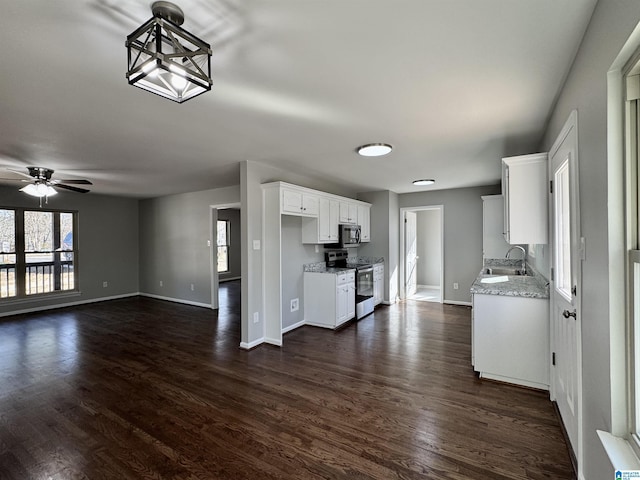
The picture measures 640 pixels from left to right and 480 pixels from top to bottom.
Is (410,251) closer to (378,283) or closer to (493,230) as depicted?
(378,283)

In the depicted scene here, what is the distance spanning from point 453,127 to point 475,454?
2566 millimetres

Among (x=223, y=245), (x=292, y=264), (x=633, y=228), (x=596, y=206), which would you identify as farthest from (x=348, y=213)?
(x=223, y=245)

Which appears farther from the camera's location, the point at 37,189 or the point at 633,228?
the point at 37,189

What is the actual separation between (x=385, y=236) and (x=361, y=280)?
143 centimetres

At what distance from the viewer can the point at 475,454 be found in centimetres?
192

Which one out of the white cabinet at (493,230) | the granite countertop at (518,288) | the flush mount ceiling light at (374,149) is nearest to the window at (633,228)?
the granite countertop at (518,288)

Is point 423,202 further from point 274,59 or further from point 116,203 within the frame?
point 116,203

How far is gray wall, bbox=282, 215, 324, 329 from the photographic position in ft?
14.9

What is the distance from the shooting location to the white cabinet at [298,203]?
4.00m

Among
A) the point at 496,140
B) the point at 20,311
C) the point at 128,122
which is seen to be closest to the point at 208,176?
the point at 128,122

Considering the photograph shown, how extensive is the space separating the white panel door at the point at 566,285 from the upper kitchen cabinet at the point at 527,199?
14 cm

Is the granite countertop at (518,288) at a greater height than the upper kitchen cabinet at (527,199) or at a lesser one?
lesser

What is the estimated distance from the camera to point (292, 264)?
4.70 metres

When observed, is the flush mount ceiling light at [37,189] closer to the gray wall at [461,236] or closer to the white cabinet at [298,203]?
the white cabinet at [298,203]
